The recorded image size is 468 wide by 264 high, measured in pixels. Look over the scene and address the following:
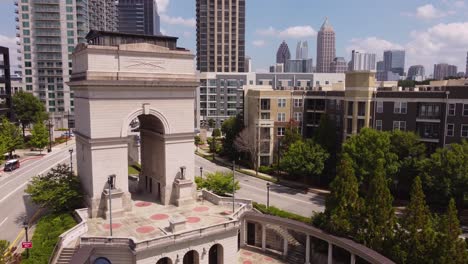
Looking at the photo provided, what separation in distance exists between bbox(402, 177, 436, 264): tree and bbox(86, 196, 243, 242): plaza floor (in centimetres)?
1578

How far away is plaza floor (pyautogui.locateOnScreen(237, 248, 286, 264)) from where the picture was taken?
36.2 metres

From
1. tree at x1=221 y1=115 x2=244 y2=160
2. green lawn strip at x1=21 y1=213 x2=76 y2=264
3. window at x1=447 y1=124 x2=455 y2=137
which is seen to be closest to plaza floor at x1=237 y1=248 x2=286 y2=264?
green lawn strip at x1=21 y1=213 x2=76 y2=264

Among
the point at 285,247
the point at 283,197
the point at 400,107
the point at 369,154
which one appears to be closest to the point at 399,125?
the point at 400,107

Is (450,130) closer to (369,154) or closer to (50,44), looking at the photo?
(369,154)

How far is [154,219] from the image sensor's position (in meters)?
35.6

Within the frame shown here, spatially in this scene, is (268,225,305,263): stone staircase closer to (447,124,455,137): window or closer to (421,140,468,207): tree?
(421,140,468,207): tree

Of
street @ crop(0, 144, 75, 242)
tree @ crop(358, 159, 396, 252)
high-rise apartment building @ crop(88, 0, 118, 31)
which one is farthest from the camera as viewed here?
high-rise apartment building @ crop(88, 0, 118, 31)

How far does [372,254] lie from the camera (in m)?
29.6

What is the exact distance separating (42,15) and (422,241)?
12753 cm

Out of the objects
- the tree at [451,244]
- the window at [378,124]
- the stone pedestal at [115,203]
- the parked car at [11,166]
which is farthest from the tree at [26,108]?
the tree at [451,244]

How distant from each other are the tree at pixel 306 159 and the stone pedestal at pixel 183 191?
21.9m

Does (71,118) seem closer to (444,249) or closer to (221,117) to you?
(221,117)

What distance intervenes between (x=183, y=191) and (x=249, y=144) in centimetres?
3326

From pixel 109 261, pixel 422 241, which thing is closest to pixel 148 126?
pixel 109 261
